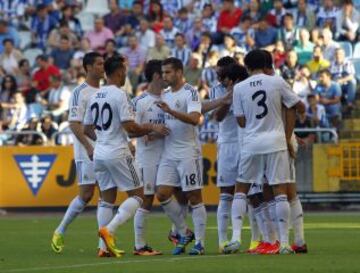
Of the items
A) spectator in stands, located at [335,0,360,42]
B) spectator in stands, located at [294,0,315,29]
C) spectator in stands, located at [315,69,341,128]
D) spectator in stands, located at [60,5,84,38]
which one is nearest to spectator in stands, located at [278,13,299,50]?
spectator in stands, located at [294,0,315,29]

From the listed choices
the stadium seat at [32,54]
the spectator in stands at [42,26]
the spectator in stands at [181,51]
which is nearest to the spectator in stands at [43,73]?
the stadium seat at [32,54]

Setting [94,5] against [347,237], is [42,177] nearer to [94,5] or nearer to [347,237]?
[94,5]

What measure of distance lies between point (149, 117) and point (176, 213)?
49.5 inches

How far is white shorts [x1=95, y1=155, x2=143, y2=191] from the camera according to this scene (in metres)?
17.5

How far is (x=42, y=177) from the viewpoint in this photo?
3089 cm

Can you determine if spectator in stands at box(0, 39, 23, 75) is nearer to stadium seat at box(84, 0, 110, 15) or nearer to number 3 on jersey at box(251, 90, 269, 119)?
stadium seat at box(84, 0, 110, 15)

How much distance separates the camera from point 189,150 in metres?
17.9

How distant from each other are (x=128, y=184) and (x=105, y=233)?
801mm

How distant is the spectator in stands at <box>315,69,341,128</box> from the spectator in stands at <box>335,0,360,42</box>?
1.90 meters

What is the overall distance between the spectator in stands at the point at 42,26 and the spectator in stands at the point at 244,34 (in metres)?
5.23

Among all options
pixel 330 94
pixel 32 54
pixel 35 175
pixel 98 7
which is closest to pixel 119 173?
pixel 35 175

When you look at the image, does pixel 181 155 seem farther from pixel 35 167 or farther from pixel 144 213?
pixel 35 167

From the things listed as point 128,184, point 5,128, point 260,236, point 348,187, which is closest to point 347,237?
point 260,236

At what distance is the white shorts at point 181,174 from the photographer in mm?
17766
